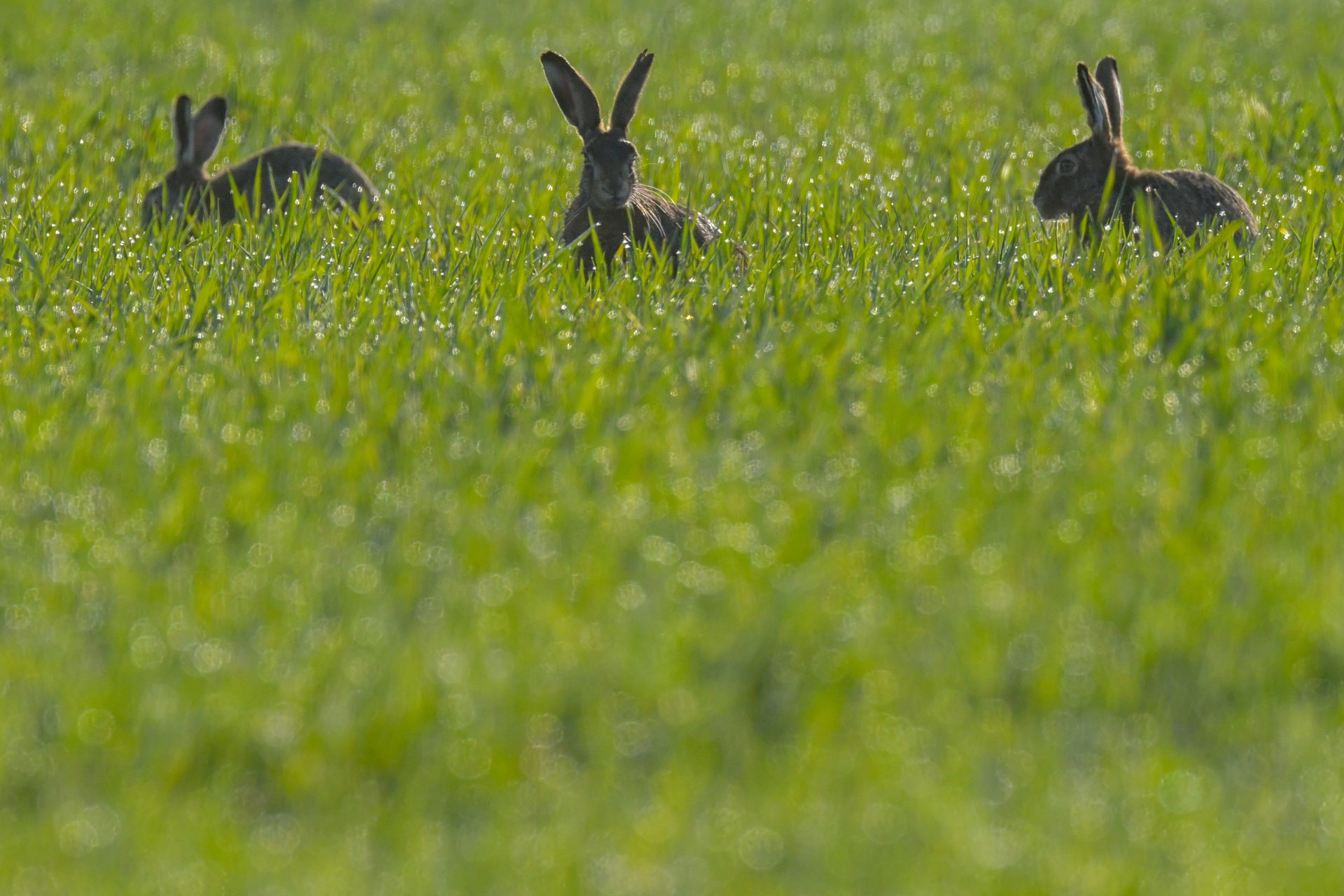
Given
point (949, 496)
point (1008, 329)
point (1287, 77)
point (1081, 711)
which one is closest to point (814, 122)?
point (1287, 77)

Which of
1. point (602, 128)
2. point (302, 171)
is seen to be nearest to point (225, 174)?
point (302, 171)

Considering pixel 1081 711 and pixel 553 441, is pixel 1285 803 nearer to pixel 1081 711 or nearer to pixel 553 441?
pixel 1081 711

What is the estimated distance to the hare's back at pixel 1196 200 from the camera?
638cm

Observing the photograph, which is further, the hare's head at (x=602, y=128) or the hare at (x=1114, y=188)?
the hare at (x=1114, y=188)

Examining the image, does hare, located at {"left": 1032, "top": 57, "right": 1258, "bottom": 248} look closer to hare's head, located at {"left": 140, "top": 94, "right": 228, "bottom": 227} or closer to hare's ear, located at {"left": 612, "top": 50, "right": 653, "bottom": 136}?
hare's ear, located at {"left": 612, "top": 50, "right": 653, "bottom": 136}

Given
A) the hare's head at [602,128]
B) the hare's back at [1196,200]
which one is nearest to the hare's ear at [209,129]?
the hare's head at [602,128]

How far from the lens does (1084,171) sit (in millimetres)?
6699

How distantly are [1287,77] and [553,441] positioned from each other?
758 centimetres

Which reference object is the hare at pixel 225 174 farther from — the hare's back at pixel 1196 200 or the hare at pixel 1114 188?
the hare's back at pixel 1196 200

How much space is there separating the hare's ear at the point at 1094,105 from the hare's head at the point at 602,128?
153 cm

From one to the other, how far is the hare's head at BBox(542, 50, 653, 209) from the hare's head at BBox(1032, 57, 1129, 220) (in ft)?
5.02

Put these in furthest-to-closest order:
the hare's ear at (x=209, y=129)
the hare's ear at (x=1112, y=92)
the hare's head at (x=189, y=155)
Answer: the hare's ear at (x=209, y=129), the hare's head at (x=189, y=155), the hare's ear at (x=1112, y=92)

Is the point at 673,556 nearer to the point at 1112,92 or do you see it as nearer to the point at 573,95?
the point at 573,95

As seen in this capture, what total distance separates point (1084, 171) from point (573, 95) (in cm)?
188
